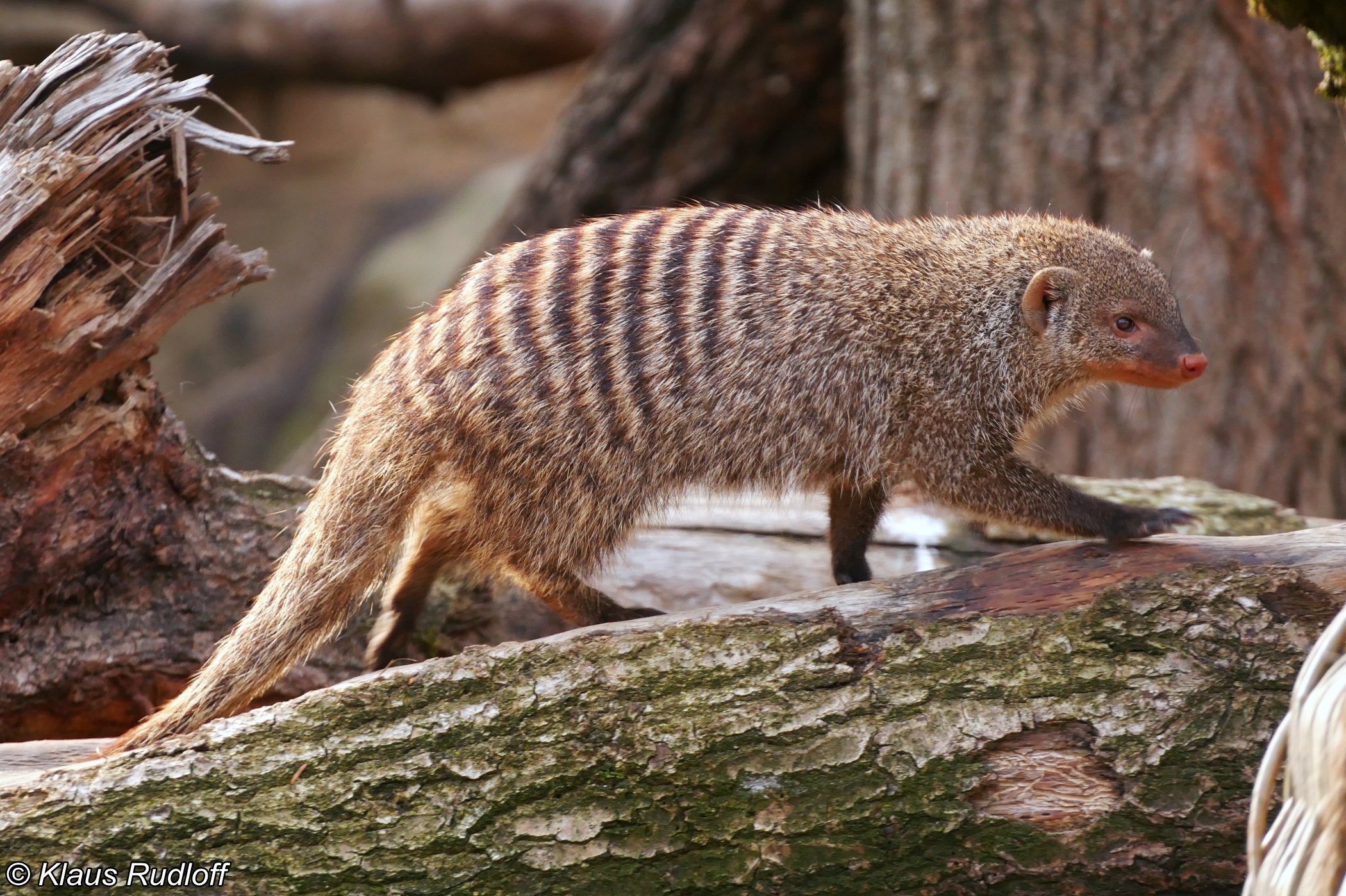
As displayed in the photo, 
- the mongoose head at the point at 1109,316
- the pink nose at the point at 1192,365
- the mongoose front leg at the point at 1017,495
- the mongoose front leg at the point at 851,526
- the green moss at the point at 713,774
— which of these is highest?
the mongoose head at the point at 1109,316

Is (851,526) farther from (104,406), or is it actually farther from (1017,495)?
(104,406)

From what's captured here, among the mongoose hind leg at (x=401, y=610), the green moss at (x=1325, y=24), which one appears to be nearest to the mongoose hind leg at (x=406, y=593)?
the mongoose hind leg at (x=401, y=610)

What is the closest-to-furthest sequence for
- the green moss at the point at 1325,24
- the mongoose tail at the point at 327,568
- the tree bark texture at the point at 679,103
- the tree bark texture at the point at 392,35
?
the green moss at the point at 1325,24
the mongoose tail at the point at 327,568
the tree bark texture at the point at 679,103
the tree bark texture at the point at 392,35

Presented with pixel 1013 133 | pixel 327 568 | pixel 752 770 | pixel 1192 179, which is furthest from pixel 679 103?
pixel 752 770

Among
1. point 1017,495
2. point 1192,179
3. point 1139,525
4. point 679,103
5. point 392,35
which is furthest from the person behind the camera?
point 392,35

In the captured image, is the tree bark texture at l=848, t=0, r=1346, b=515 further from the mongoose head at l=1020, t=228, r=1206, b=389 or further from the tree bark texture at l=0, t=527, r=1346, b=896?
the tree bark texture at l=0, t=527, r=1346, b=896

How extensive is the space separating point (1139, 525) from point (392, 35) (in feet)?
20.1

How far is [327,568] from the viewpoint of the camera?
2.71m

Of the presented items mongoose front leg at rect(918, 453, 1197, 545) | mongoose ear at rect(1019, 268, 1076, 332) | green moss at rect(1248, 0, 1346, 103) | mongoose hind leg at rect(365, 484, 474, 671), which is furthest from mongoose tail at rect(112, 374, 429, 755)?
green moss at rect(1248, 0, 1346, 103)

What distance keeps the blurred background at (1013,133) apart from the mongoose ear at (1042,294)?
0.78 meters

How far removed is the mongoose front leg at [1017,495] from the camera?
9.22ft

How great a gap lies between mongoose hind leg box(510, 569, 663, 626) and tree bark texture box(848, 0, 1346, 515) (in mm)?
2435

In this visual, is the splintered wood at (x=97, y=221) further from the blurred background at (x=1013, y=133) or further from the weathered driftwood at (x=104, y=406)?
the blurred background at (x=1013, y=133)

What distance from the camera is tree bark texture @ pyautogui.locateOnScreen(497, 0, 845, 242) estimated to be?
17.6ft
